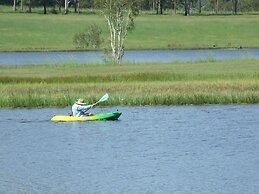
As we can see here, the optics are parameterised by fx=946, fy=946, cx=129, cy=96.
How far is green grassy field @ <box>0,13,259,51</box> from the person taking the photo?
12525 cm

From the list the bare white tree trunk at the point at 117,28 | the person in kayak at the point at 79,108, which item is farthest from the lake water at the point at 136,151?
the bare white tree trunk at the point at 117,28

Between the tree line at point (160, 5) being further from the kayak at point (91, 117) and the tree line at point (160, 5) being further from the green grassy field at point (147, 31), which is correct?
the kayak at point (91, 117)

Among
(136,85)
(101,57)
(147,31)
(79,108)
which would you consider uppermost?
(79,108)

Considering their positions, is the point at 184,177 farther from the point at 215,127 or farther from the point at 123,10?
the point at 123,10

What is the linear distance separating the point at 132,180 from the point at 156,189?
1630 mm

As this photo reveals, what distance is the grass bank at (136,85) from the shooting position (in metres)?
49.3

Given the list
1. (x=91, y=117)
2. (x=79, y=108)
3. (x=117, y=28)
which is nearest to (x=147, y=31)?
(x=117, y=28)

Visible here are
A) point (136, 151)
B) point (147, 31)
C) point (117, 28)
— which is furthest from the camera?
point (147, 31)

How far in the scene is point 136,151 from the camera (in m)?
36.0

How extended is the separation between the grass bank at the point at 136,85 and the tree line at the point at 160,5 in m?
94.2

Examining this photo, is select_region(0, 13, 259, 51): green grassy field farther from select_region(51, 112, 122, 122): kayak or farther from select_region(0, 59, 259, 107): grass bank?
select_region(51, 112, 122, 122): kayak

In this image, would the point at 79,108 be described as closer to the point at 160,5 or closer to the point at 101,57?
the point at 101,57

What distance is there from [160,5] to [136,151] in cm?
13588

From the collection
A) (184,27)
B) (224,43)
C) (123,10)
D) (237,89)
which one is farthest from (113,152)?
(184,27)
